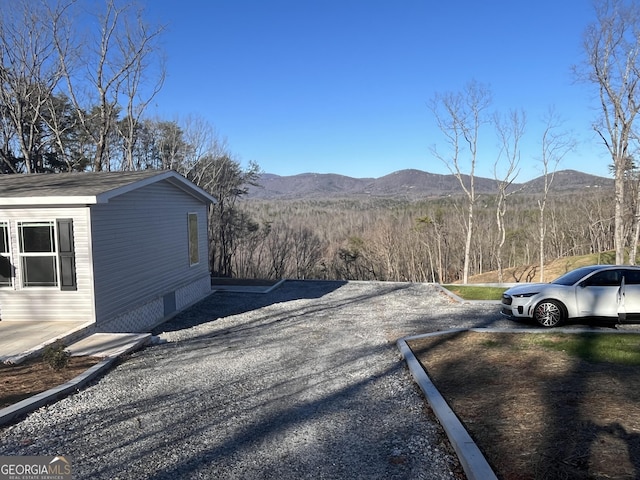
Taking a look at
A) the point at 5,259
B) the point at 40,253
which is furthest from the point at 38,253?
the point at 5,259

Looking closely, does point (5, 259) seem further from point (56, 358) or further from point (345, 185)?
point (345, 185)

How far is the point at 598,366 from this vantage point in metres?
5.88

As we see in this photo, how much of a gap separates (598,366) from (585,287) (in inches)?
134

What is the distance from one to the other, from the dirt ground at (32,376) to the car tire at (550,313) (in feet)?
26.9

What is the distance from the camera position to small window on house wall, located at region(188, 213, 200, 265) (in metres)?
14.0

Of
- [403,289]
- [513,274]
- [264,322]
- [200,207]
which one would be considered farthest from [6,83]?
[513,274]

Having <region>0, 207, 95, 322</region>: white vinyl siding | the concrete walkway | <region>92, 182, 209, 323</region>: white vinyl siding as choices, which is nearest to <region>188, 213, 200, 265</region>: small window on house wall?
<region>92, 182, 209, 323</region>: white vinyl siding

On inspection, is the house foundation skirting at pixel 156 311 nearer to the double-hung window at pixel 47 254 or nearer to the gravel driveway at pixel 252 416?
the gravel driveway at pixel 252 416

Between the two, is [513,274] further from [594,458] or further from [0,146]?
[0,146]

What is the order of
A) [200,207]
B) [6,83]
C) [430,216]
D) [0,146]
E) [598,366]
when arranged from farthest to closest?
1. [430,216]
2. [0,146]
3. [6,83]
4. [200,207]
5. [598,366]

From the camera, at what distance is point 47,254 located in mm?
8836

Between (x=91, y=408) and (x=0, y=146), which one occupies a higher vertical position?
(x=0, y=146)

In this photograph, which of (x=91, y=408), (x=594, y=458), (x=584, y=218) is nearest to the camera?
(x=594, y=458)

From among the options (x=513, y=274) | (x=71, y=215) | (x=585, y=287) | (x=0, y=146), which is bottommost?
(x=513, y=274)
